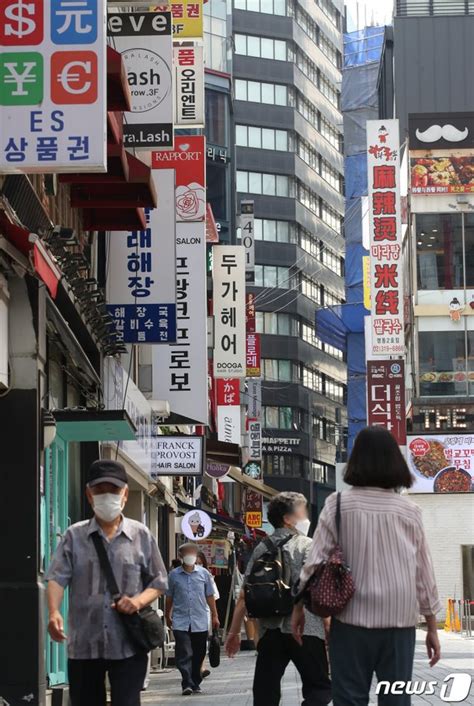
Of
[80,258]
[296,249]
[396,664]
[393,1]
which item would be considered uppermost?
[393,1]

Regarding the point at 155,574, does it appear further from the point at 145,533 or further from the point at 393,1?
the point at 393,1

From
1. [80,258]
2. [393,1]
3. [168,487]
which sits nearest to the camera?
[80,258]

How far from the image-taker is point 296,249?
95.6m

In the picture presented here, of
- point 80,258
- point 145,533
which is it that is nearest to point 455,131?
point 80,258

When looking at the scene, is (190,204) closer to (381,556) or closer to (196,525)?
(196,525)

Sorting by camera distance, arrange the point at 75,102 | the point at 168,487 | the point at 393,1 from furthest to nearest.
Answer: the point at 393,1 < the point at 168,487 < the point at 75,102

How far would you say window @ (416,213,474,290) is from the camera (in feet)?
Answer: 171

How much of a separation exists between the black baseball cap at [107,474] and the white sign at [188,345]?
50.1 ft

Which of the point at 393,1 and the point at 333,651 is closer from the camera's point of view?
the point at 333,651

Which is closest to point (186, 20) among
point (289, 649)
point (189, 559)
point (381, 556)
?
point (189, 559)

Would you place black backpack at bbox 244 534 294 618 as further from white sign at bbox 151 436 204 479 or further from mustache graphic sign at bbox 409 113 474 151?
mustache graphic sign at bbox 409 113 474 151

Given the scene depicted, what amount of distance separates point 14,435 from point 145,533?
4466 millimetres

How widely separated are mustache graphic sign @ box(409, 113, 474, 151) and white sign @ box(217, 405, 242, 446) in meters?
10.8

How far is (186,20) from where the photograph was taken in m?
24.6
